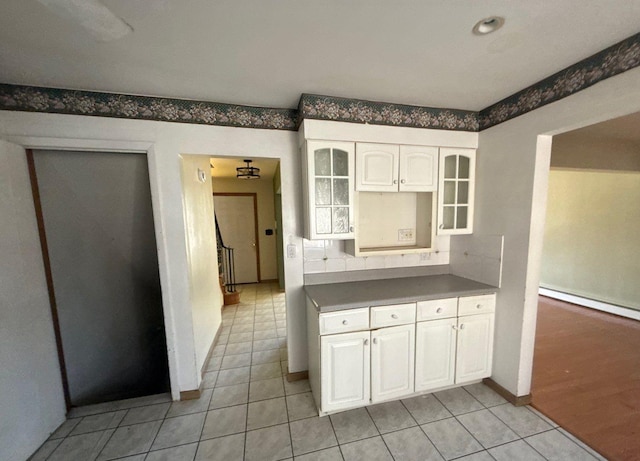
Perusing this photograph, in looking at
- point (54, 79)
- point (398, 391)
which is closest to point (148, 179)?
point (54, 79)

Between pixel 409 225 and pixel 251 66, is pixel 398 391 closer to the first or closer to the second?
pixel 409 225

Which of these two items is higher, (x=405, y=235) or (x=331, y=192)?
(x=331, y=192)

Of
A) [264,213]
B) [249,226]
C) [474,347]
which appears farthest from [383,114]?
[249,226]

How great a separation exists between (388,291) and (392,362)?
495mm

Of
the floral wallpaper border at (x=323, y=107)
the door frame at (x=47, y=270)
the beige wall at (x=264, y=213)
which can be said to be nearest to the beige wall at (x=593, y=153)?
the floral wallpaper border at (x=323, y=107)

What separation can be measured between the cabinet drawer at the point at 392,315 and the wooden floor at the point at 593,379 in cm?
118

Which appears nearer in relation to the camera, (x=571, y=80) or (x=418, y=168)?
(x=571, y=80)

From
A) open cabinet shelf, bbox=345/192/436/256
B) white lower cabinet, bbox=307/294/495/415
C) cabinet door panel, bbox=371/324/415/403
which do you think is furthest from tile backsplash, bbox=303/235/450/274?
cabinet door panel, bbox=371/324/415/403

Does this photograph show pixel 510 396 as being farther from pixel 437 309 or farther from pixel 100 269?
pixel 100 269

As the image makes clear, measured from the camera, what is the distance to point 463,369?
1892 millimetres

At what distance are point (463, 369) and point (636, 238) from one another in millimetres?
3604

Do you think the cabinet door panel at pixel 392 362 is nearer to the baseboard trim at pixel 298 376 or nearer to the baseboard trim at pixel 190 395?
the baseboard trim at pixel 298 376

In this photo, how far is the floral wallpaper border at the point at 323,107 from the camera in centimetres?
135

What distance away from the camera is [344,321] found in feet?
5.31
